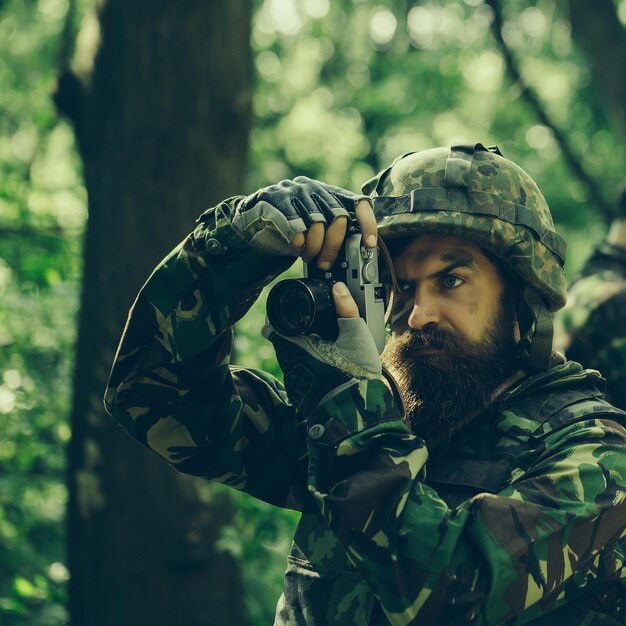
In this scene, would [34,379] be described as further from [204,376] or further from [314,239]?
[314,239]

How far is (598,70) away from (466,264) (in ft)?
23.5

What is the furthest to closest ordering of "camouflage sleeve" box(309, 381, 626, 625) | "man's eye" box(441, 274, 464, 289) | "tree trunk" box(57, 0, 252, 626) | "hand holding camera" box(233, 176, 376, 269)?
"tree trunk" box(57, 0, 252, 626)
"man's eye" box(441, 274, 464, 289)
"hand holding camera" box(233, 176, 376, 269)
"camouflage sleeve" box(309, 381, 626, 625)

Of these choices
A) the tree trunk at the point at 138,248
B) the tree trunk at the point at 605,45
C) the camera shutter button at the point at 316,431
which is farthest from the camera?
the tree trunk at the point at 605,45

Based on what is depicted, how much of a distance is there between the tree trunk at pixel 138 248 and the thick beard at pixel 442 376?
6.22ft

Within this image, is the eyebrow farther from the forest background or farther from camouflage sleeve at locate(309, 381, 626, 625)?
the forest background

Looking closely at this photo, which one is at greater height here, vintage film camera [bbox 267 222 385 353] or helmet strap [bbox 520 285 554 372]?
vintage film camera [bbox 267 222 385 353]

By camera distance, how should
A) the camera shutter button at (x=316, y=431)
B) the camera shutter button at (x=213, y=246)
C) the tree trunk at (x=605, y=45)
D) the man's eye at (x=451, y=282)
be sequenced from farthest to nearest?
the tree trunk at (x=605, y=45), the man's eye at (x=451, y=282), the camera shutter button at (x=213, y=246), the camera shutter button at (x=316, y=431)

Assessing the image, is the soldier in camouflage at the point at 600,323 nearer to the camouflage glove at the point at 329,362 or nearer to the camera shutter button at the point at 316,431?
the camouflage glove at the point at 329,362

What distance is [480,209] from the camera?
309 centimetres

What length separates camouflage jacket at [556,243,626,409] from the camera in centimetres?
472

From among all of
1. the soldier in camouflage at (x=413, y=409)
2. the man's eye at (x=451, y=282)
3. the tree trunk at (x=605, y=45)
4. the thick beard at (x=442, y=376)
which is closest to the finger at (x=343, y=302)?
the soldier in camouflage at (x=413, y=409)

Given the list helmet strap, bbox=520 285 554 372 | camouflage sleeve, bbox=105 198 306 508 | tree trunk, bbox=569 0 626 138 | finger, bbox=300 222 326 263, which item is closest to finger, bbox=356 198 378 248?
finger, bbox=300 222 326 263

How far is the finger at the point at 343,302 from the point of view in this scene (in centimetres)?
253

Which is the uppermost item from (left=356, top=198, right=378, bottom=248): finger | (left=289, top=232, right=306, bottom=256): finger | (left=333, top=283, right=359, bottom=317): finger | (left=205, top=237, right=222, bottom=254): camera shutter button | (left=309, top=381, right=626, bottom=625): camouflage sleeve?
(left=356, top=198, right=378, bottom=248): finger
